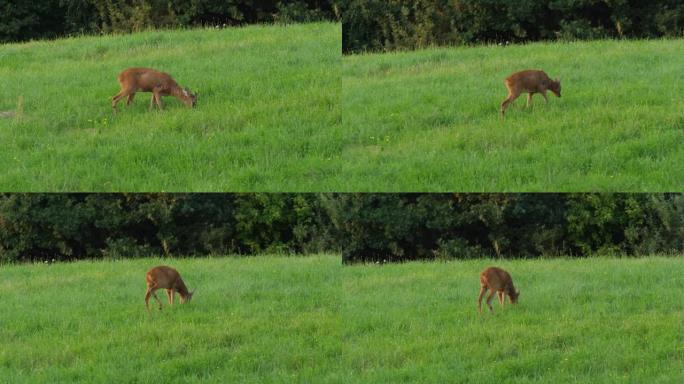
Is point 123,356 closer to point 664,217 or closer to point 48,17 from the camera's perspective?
point 664,217

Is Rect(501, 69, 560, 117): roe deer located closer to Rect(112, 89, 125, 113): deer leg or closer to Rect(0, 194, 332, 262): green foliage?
Rect(112, 89, 125, 113): deer leg

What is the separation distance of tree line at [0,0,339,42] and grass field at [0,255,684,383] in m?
10.2

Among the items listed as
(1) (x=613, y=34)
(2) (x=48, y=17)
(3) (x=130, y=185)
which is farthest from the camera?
(2) (x=48, y=17)

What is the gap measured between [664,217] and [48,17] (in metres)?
18.3

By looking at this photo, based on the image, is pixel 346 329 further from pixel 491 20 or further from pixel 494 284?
pixel 491 20

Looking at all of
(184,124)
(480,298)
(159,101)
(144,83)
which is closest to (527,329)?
(480,298)

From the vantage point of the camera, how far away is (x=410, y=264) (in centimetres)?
2459

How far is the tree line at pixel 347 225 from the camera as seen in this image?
85.1 ft

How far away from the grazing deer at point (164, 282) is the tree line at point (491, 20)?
1422 cm

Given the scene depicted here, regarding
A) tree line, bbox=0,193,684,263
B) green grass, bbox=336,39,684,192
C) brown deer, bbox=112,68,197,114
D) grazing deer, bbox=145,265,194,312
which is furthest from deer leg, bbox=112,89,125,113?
tree line, bbox=0,193,684,263

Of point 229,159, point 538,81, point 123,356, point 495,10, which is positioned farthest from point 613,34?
point 123,356

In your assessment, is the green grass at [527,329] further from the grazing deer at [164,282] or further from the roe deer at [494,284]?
the grazing deer at [164,282]

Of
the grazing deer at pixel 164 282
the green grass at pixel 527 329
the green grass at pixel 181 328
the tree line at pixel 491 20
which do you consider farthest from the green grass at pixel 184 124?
the tree line at pixel 491 20

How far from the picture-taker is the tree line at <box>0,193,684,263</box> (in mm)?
25938
